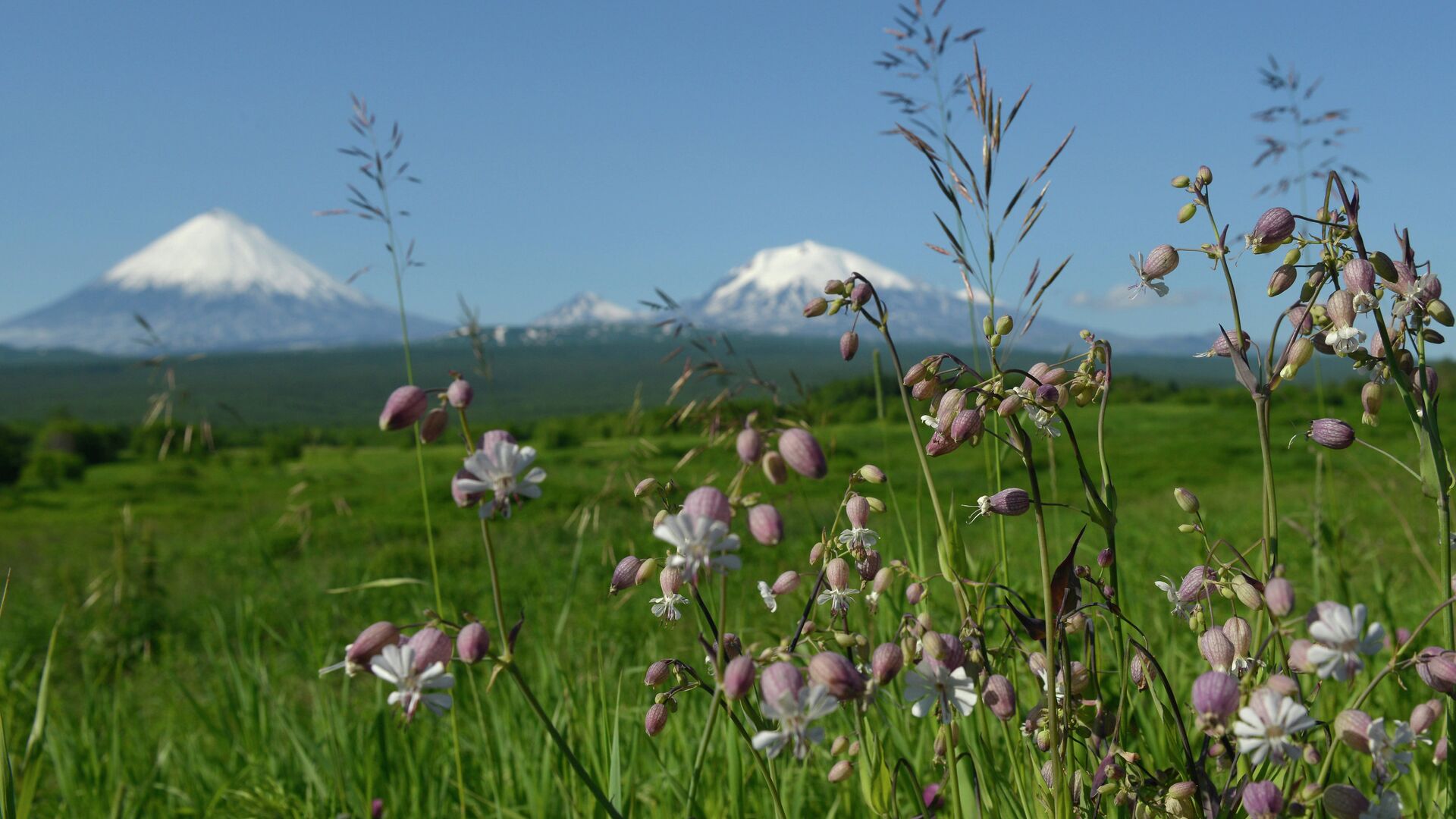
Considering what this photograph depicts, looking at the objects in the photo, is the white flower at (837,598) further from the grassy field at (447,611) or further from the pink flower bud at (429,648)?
the pink flower bud at (429,648)

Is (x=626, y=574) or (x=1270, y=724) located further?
(x=626, y=574)

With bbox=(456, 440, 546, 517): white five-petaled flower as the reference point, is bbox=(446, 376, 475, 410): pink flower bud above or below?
above

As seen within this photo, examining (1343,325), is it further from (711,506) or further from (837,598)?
(711,506)

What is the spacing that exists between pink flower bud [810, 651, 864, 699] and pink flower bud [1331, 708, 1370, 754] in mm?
548

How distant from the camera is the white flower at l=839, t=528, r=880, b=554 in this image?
1.24 metres

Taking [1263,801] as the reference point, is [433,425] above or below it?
above

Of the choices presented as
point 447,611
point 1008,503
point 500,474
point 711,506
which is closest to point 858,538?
point 1008,503

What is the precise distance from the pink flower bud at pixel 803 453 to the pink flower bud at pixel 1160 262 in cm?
71

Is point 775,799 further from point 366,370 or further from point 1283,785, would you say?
point 366,370

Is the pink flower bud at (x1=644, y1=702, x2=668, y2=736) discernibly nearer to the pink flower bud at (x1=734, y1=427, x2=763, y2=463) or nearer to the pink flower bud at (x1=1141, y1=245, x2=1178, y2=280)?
the pink flower bud at (x1=734, y1=427, x2=763, y2=463)

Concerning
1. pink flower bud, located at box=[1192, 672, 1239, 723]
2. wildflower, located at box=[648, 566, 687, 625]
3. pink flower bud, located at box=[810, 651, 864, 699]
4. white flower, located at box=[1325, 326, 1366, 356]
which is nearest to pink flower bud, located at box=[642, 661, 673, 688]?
wildflower, located at box=[648, 566, 687, 625]

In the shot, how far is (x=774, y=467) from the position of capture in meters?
0.98

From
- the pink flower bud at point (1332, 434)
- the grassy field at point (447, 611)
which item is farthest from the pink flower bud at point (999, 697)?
the pink flower bud at point (1332, 434)

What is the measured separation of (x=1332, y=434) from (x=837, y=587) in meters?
0.71
